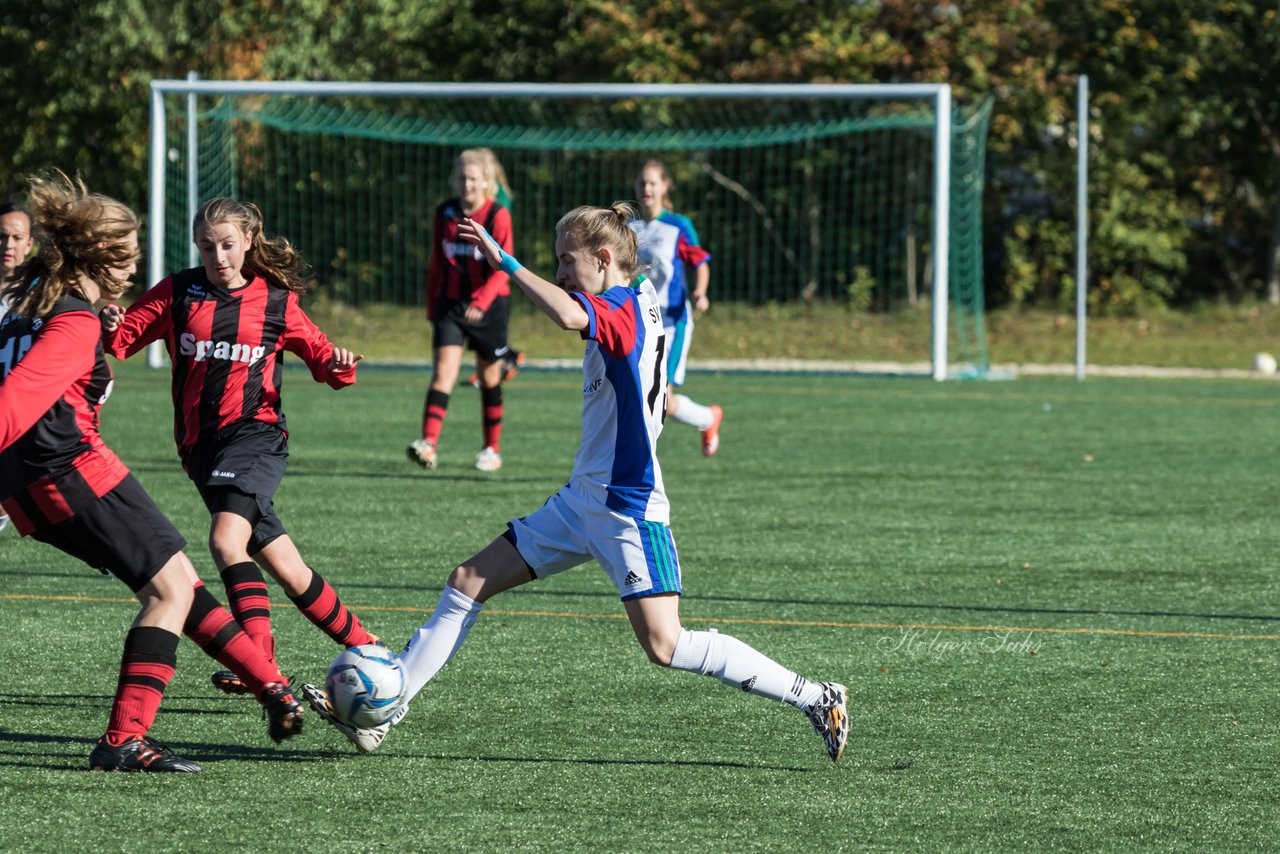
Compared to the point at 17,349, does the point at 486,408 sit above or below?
below

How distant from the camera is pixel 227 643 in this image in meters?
4.60

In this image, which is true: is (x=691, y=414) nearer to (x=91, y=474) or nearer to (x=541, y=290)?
(x=541, y=290)

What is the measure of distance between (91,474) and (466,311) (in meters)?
6.20

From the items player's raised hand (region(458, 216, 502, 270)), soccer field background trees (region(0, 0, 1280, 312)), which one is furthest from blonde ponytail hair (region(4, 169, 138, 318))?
soccer field background trees (region(0, 0, 1280, 312))

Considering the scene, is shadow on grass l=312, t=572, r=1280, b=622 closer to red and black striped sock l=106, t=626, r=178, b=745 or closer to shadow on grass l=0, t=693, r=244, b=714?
shadow on grass l=0, t=693, r=244, b=714

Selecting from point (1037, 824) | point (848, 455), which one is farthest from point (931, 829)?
point (848, 455)

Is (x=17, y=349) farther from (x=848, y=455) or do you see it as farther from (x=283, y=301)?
(x=848, y=455)

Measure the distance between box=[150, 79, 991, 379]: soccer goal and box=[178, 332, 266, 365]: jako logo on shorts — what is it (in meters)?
16.4

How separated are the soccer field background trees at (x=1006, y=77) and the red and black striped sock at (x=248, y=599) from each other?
2040cm

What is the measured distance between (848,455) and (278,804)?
8.44 m

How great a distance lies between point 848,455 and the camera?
12.3 m

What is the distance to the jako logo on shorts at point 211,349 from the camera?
5.18 meters

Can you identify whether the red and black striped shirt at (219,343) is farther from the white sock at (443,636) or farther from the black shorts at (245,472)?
the white sock at (443,636)

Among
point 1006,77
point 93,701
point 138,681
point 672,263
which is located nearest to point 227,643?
point 138,681
